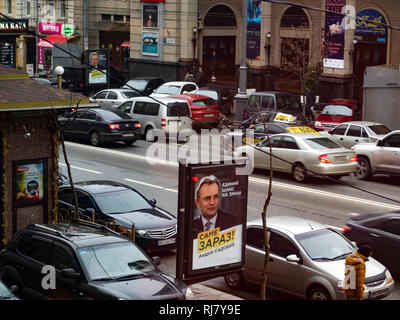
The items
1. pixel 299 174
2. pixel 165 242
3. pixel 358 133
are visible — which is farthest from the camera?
pixel 358 133

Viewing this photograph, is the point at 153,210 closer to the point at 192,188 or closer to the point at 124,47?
the point at 192,188

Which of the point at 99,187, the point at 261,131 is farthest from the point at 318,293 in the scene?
the point at 261,131

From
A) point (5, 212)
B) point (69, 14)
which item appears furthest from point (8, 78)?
point (69, 14)

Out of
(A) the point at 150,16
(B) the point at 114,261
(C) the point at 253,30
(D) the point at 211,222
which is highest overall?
(A) the point at 150,16

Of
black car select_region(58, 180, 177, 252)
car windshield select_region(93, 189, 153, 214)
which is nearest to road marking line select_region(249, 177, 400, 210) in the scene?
black car select_region(58, 180, 177, 252)

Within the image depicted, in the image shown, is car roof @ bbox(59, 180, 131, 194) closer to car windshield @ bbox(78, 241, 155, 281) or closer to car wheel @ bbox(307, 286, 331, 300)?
car windshield @ bbox(78, 241, 155, 281)

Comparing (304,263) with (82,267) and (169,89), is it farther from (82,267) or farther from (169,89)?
(169,89)

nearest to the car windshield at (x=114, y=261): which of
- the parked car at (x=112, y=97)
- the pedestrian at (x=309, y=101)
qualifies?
the parked car at (x=112, y=97)

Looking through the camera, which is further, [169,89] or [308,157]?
[169,89]

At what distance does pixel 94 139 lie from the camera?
94.9 feet

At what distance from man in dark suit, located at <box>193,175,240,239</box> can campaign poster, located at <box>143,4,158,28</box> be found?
37.8 metres

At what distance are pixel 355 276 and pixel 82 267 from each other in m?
4.08

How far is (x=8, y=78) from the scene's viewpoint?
1609cm

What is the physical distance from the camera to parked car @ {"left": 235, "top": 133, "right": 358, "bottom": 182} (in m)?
22.0
